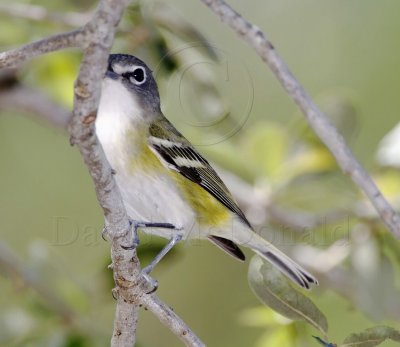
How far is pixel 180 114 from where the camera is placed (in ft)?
15.0

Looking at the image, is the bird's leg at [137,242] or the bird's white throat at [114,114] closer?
the bird's leg at [137,242]

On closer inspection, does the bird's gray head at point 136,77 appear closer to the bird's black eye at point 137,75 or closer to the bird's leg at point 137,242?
the bird's black eye at point 137,75

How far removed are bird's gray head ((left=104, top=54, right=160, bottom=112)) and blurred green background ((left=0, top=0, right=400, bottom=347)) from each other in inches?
7.9

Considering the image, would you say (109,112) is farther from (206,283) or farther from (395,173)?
(206,283)

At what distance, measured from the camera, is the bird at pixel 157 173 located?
3.18 meters

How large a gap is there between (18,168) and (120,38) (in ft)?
6.53

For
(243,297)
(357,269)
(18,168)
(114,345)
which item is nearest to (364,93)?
(243,297)

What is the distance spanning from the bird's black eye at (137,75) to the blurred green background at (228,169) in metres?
0.32

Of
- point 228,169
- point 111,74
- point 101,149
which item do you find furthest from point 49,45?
point 228,169

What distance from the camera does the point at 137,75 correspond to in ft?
10.8

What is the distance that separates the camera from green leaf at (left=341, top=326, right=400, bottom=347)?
222 centimetres

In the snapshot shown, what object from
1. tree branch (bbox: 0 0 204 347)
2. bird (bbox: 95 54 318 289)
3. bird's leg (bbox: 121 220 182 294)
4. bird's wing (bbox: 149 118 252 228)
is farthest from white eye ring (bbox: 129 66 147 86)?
tree branch (bbox: 0 0 204 347)

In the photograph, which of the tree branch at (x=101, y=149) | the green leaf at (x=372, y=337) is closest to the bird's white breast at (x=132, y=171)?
the tree branch at (x=101, y=149)

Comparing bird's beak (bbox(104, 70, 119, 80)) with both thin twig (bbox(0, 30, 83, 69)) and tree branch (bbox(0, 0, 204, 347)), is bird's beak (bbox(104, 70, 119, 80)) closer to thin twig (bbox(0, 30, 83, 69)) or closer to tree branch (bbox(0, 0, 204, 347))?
tree branch (bbox(0, 0, 204, 347))
